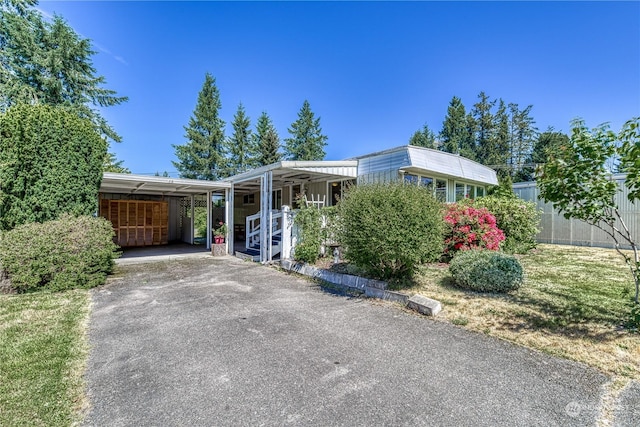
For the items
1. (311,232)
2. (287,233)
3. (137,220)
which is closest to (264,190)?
(287,233)

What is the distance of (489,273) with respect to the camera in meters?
5.63

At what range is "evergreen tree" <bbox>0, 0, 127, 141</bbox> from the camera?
56.5ft

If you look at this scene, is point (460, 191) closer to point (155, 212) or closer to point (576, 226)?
point (576, 226)

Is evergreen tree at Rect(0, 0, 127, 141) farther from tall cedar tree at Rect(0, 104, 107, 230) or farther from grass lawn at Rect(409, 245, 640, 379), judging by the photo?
grass lawn at Rect(409, 245, 640, 379)

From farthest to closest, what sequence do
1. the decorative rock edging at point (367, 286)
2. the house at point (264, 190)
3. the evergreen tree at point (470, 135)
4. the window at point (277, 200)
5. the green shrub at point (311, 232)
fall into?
the evergreen tree at point (470, 135)
the window at point (277, 200)
the house at point (264, 190)
the green shrub at point (311, 232)
the decorative rock edging at point (367, 286)

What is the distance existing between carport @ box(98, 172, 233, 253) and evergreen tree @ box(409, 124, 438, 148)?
31.4 meters

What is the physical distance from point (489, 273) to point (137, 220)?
15.5m

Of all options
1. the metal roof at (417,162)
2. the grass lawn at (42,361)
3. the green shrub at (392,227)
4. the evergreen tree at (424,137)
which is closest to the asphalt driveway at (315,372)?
the grass lawn at (42,361)

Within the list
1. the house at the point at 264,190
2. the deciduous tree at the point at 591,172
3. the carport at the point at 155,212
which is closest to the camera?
the deciduous tree at the point at 591,172

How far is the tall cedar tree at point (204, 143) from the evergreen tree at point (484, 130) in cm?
3099

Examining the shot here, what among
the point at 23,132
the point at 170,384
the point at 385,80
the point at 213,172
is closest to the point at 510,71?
the point at 385,80

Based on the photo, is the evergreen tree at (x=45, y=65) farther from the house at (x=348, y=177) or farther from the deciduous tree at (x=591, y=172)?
the deciduous tree at (x=591, y=172)

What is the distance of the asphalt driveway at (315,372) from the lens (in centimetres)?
244

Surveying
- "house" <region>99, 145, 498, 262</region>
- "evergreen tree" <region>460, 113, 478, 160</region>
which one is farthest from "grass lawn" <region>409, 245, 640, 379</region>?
"evergreen tree" <region>460, 113, 478, 160</region>
